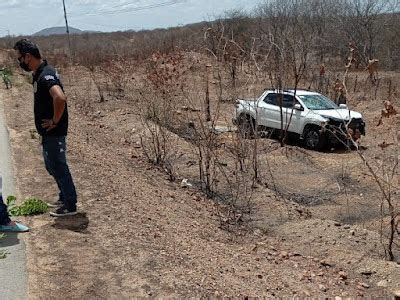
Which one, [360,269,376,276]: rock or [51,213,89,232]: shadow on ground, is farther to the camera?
[360,269,376,276]: rock

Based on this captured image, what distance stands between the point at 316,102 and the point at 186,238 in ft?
33.1

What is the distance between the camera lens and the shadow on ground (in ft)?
18.6

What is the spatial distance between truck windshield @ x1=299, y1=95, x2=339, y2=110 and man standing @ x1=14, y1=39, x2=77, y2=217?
10.5m

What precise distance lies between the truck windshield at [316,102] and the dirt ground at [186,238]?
3067 mm

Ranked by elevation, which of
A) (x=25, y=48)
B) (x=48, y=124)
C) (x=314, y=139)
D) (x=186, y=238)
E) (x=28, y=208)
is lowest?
(x=314, y=139)

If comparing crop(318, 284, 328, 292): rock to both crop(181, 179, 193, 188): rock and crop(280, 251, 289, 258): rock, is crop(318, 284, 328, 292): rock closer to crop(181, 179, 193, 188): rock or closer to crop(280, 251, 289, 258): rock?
crop(280, 251, 289, 258): rock

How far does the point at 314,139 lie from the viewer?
14.6 metres

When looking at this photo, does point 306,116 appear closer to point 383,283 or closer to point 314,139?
point 314,139

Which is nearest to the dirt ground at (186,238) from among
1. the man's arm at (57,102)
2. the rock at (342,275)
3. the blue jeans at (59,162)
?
the rock at (342,275)

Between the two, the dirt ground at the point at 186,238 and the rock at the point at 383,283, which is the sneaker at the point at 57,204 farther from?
the rock at the point at 383,283

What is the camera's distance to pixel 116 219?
20.3ft

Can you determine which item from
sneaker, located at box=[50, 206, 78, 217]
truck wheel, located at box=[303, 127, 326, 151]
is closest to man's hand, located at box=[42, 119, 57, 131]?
sneaker, located at box=[50, 206, 78, 217]

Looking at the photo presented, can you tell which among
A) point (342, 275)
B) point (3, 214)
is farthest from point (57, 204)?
point (342, 275)

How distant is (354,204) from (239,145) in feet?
8.00
